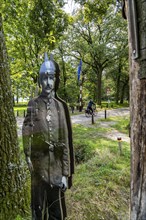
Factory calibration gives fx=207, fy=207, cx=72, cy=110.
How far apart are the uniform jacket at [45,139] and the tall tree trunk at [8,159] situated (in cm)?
71

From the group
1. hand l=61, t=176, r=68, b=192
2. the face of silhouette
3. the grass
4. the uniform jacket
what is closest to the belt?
the uniform jacket

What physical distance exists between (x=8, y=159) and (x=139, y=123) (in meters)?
1.96

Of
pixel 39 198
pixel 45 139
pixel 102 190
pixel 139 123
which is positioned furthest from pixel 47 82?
pixel 102 190

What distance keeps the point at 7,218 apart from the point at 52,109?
5.50ft

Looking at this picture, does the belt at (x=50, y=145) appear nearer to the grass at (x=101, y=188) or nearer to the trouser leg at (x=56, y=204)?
the trouser leg at (x=56, y=204)

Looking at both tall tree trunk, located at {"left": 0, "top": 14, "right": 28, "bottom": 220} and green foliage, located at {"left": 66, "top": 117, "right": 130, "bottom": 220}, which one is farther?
green foliage, located at {"left": 66, "top": 117, "right": 130, "bottom": 220}

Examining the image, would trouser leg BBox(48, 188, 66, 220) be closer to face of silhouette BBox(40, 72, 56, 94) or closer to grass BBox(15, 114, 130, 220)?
grass BBox(15, 114, 130, 220)

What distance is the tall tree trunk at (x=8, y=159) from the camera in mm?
2779

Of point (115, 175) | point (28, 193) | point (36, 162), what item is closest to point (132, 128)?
point (36, 162)

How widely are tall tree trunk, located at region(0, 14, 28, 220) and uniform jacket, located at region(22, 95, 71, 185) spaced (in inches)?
27.8

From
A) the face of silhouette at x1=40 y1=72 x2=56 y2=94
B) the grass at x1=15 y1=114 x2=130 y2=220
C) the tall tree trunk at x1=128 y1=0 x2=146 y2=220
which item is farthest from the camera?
the grass at x1=15 y1=114 x2=130 y2=220

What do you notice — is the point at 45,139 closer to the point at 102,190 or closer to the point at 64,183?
the point at 64,183

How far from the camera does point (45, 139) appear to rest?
2193mm

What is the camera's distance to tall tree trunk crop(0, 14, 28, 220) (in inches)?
109
